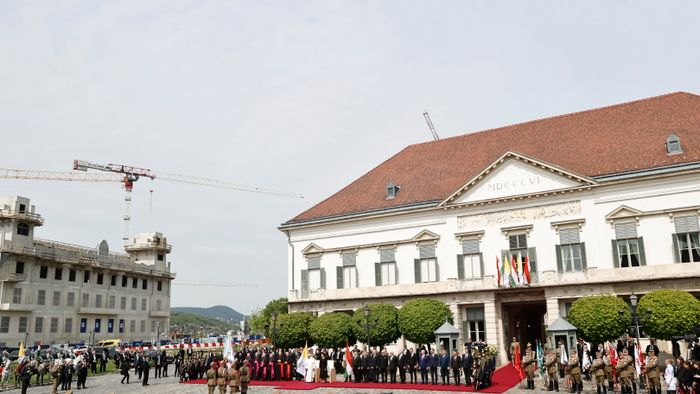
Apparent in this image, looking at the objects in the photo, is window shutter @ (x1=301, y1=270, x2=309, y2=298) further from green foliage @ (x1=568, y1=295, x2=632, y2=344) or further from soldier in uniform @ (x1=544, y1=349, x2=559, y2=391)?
soldier in uniform @ (x1=544, y1=349, x2=559, y2=391)

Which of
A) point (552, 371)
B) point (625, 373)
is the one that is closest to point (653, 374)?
point (625, 373)

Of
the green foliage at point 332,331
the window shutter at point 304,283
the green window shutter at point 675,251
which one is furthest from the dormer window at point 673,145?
the window shutter at point 304,283

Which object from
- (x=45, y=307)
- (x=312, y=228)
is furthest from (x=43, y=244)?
(x=312, y=228)

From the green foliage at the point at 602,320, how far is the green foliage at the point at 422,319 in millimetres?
6980

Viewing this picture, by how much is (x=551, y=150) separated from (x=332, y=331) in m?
16.9

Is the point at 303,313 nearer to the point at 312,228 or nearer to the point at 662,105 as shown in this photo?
the point at 312,228

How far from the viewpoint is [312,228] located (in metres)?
40.1

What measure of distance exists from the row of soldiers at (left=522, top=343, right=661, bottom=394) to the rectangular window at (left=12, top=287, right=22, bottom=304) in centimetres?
5267

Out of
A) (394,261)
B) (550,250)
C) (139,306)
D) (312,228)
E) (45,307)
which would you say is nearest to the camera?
(550,250)

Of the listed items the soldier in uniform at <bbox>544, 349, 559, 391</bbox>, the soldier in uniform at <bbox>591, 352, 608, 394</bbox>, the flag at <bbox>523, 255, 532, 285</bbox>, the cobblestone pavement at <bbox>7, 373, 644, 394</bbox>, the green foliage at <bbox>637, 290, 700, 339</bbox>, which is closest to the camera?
the soldier in uniform at <bbox>591, 352, 608, 394</bbox>

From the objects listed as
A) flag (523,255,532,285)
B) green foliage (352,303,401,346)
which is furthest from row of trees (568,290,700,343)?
green foliage (352,303,401,346)

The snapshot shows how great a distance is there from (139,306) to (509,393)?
64716 millimetres

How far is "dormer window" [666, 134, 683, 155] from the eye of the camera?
98.0ft

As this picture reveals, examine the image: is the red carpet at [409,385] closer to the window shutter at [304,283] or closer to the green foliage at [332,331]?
the green foliage at [332,331]
